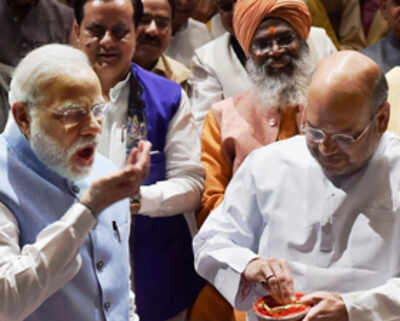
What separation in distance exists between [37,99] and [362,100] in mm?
1162

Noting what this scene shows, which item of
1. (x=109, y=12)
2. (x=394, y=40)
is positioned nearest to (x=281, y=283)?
(x=109, y=12)

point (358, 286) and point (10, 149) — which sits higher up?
point (10, 149)

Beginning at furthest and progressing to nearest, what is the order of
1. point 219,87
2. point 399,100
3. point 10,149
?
point 219,87 < point 399,100 < point 10,149

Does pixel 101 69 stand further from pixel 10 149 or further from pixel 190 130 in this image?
pixel 10 149

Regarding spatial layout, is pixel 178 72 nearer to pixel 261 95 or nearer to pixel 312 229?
pixel 261 95

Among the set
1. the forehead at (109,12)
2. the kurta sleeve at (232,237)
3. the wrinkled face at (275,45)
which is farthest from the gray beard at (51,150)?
the wrinkled face at (275,45)

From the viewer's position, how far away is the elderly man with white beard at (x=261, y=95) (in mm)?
4098

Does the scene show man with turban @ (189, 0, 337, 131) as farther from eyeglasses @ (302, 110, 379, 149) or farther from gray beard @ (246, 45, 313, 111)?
eyeglasses @ (302, 110, 379, 149)

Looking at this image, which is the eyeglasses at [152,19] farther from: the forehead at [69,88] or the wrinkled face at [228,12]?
the forehead at [69,88]

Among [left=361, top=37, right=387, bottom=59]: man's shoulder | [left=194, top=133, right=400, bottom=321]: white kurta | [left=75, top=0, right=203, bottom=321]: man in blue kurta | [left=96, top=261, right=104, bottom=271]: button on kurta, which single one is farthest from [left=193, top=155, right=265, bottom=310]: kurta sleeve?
[left=361, top=37, right=387, bottom=59]: man's shoulder

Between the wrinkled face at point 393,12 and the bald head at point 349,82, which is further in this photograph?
the wrinkled face at point 393,12

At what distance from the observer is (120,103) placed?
395cm

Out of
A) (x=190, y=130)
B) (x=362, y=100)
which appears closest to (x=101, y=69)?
(x=190, y=130)

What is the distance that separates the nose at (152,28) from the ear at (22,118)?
202 cm
